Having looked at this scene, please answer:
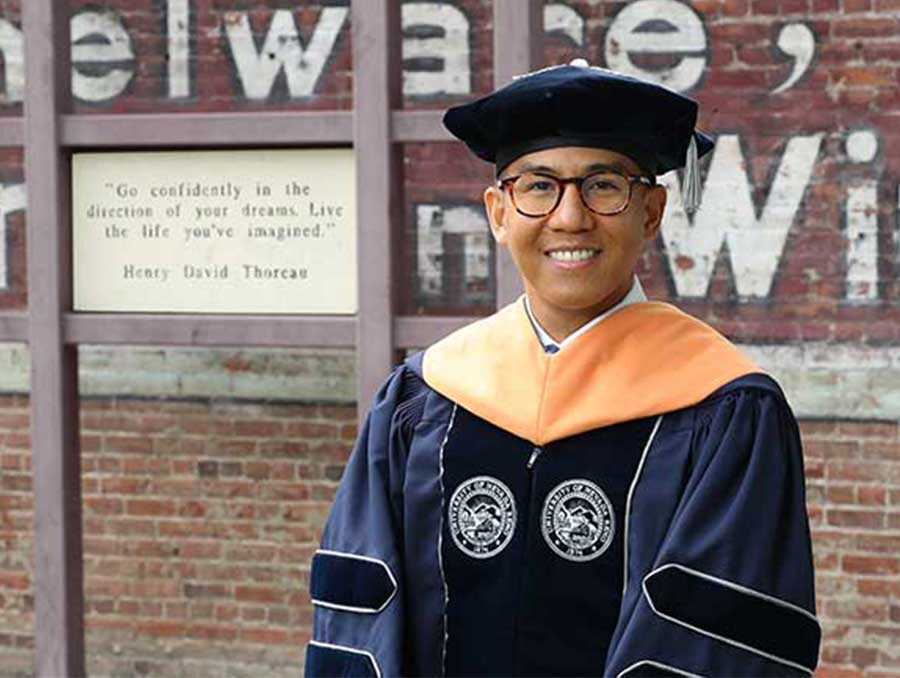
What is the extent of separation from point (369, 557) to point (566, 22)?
148 inches

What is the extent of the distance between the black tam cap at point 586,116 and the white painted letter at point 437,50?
3572 millimetres

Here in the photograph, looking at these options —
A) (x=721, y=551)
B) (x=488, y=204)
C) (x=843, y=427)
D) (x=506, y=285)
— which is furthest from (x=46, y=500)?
(x=843, y=427)

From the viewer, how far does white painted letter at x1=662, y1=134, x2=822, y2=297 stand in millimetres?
6156

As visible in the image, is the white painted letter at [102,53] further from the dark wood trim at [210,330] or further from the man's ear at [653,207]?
the man's ear at [653,207]

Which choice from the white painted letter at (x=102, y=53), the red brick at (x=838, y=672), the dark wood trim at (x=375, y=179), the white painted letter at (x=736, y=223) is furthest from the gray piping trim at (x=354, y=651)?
the white painted letter at (x=102, y=53)

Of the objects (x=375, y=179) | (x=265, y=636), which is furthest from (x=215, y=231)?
(x=265, y=636)

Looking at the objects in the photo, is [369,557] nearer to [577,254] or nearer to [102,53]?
[577,254]

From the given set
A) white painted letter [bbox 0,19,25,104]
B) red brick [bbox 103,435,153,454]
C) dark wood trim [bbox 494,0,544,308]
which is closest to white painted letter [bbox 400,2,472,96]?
white painted letter [bbox 0,19,25,104]

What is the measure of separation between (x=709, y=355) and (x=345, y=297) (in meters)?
1.60

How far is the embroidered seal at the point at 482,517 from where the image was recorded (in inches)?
107

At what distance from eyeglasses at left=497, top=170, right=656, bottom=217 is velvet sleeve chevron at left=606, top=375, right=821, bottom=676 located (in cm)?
29

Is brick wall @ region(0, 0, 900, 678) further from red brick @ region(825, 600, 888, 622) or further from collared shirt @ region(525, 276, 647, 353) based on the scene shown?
collared shirt @ region(525, 276, 647, 353)

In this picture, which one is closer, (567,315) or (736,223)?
(567,315)

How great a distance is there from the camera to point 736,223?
245 inches
